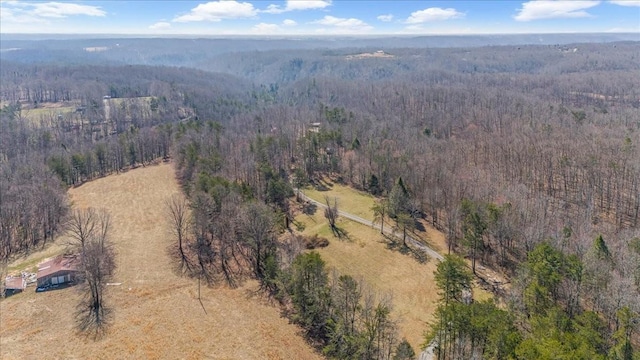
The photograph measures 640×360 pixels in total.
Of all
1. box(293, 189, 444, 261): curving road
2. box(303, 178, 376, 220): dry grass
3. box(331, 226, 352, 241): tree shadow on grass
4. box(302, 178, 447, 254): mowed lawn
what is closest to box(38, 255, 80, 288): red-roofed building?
box(331, 226, 352, 241): tree shadow on grass

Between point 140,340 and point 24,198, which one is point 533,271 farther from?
point 24,198

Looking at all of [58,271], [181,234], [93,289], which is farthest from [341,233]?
[58,271]

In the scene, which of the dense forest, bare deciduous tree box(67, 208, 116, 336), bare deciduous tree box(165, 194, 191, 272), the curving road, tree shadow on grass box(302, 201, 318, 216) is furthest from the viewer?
tree shadow on grass box(302, 201, 318, 216)

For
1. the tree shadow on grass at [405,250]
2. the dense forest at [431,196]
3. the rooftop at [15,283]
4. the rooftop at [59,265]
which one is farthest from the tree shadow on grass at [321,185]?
the rooftop at [15,283]

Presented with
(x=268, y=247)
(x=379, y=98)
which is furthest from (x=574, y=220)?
(x=379, y=98)

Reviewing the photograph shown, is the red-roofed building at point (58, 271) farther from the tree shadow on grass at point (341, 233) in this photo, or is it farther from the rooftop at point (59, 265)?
the tree shadow on grass at point (341, 233)

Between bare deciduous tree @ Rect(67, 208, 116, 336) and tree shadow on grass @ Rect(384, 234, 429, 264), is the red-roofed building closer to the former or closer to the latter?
bare deciduous tree @ Rect(67, 208, 116, 336)
